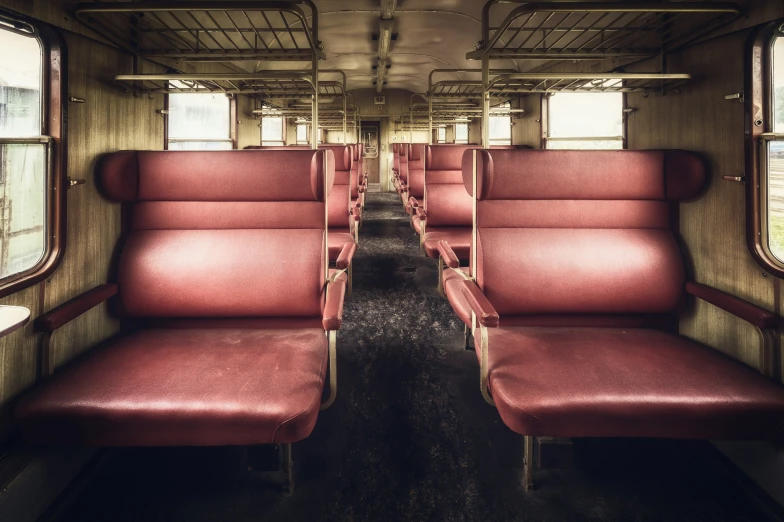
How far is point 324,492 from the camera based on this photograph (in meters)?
1.64

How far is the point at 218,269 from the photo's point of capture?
78.8 inches

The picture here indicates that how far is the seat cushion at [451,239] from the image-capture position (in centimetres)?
344

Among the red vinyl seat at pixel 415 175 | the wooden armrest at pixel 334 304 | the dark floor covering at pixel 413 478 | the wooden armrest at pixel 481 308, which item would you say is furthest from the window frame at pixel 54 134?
the red vinyl seat at pixel 415 175

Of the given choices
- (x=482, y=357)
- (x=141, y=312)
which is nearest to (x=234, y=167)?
(x=141, y=312)

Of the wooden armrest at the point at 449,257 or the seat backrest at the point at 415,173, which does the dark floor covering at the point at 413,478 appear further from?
the seat backrest at the point at 415,173

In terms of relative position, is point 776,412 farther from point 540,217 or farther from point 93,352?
point 93,352

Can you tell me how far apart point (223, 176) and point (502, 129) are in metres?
5.59

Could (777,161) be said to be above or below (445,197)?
below

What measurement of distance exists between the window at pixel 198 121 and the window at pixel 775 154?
11.3ft

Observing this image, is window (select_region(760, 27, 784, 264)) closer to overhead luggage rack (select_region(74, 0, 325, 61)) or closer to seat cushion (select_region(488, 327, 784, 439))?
seat cushion (select_region(488, 327, 784, 439))

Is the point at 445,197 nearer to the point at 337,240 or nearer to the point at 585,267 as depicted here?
the point at 337,240

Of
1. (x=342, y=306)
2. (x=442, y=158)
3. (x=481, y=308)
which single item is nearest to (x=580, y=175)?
(x=481, y=308)

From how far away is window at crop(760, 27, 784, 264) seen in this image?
1785mm

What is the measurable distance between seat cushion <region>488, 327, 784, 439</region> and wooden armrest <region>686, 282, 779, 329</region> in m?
0.18
